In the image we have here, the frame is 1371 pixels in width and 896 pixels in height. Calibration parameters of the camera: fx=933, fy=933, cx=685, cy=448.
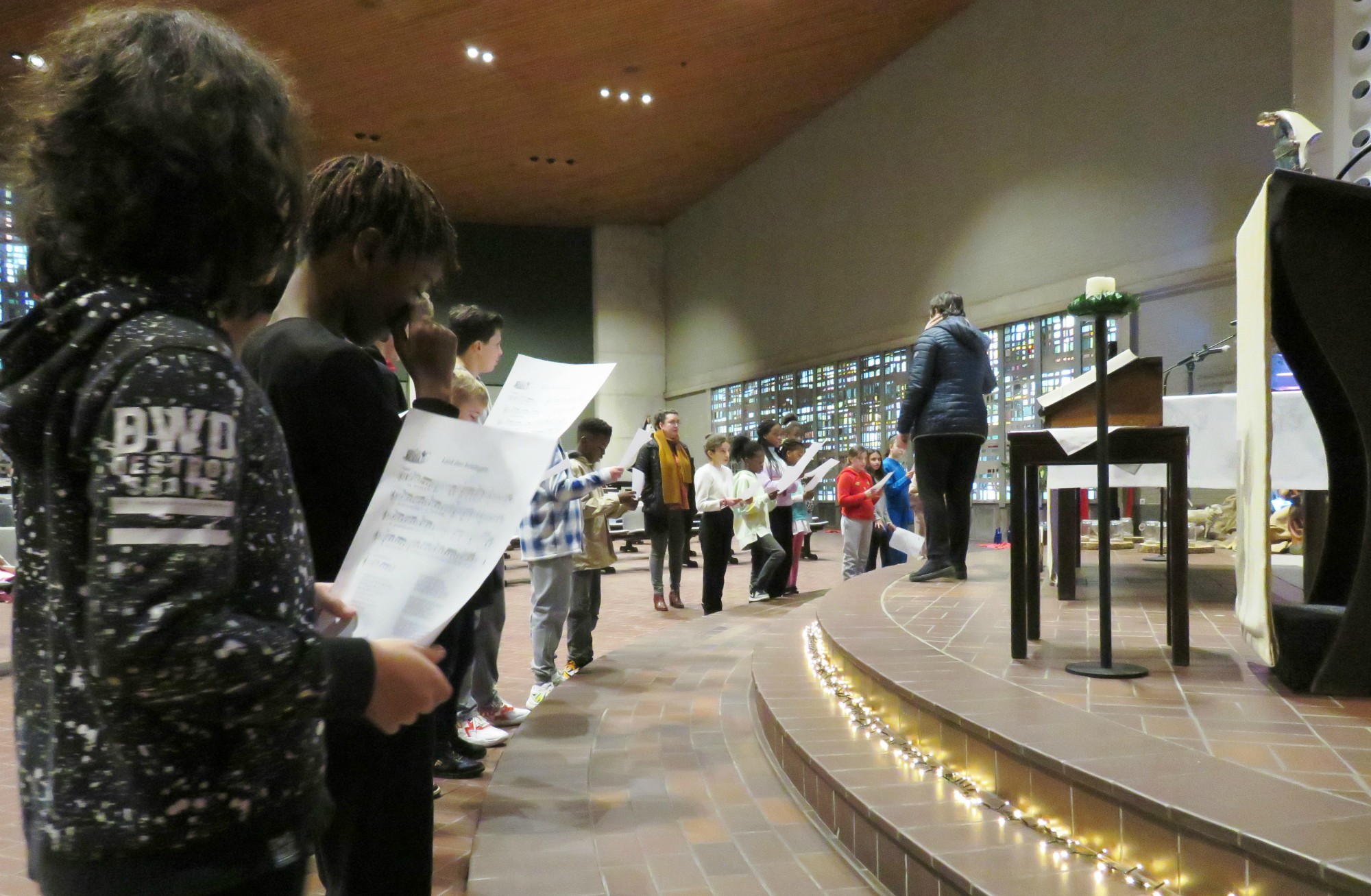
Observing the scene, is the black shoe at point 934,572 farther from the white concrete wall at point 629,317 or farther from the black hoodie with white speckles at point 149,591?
the white concrete wall at point 629,317

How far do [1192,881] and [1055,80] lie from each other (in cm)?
1092

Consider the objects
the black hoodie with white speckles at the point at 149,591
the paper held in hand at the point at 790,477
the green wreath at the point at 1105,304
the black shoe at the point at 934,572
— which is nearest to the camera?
the black hoodie with white speckles at the point at 149,591

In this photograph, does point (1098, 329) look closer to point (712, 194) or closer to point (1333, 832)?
point (1333, 832)

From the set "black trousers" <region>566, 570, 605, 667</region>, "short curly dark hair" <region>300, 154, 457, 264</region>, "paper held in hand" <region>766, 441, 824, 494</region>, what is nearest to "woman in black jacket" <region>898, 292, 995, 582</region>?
"paper held in hand" <region>766, 441, 824, 494</region>

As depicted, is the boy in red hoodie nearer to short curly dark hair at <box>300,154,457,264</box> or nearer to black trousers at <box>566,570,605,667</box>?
black trousers at <box>566,570,605,667</box>

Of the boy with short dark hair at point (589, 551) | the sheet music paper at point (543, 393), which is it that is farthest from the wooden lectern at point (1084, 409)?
the sheet music paper at point (543, 393)

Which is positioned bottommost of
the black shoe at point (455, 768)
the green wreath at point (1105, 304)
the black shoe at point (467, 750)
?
the black shoe at point (455, 768)

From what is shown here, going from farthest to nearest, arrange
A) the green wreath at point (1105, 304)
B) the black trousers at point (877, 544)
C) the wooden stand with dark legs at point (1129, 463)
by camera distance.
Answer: the black trousers at point (877, 544) < the wooden stand with dark legs at point (1129, 463) < the green wreath at point (1105, 304)

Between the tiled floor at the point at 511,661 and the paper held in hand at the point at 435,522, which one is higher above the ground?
the paper held in hand at the point at 435,522

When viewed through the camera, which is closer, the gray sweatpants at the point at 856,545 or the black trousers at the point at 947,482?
the black trousers at the point at 947,482

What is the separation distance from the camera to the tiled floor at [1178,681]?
78.4 inches

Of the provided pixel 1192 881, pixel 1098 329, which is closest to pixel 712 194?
pixel 1098 329

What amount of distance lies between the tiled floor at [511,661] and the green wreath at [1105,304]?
90.0 inches

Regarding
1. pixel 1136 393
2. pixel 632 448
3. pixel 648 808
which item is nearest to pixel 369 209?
pixel 648 808
